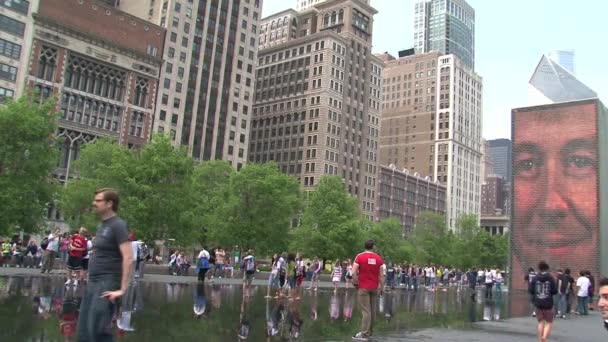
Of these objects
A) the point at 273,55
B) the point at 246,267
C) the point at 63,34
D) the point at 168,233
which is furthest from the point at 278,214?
the point at 273,55

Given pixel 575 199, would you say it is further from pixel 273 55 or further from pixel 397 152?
pixel 397 152

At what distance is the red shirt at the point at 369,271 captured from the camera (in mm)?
12352

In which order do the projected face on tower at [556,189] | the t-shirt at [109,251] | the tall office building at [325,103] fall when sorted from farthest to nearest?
1. the tall office building at [325,103]
2. the projected face on tower at [556,189]
3. the t-shirt at [109,251]

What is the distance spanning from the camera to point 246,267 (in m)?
23.1

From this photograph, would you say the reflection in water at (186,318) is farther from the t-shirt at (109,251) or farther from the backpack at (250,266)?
the t-shirt at (109,251)

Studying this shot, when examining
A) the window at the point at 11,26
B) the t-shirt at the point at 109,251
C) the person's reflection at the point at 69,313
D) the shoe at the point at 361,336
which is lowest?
the person's reflection at the point at 69,313

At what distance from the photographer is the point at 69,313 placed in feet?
43.4

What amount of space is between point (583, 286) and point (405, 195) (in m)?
125

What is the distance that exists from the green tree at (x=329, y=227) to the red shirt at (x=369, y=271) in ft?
159

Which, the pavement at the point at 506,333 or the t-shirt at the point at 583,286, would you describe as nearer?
the pavement at the point at 506,333

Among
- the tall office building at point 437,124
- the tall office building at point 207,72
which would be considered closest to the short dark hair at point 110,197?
Answer: the tall office building at point 207,72

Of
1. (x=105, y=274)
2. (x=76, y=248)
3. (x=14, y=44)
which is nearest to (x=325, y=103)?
(x=14, y=44)

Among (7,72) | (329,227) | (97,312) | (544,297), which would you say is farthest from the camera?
(7,72)

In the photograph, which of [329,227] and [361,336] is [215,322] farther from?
[329,227]
